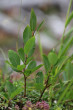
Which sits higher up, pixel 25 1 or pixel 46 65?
pixel 25 1

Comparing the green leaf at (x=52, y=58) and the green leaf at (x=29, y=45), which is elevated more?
the green leaf at (x=29, y=45)

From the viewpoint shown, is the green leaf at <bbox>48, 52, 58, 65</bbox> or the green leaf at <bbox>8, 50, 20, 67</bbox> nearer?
the green leaf at <bbox>48, 52, 58, 65</bbox>

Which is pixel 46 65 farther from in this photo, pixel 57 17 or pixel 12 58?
pixel 57 17

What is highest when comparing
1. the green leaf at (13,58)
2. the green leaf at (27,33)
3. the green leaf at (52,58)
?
the green leaf at (27,33)

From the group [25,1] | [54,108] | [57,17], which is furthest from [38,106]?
[25,1]

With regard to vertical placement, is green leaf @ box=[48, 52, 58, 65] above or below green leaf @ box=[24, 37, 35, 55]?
below

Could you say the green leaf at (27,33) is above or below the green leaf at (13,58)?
above

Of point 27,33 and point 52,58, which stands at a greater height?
point 27,33

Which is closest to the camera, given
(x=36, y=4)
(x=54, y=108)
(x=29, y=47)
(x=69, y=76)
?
(x=29, y=47)

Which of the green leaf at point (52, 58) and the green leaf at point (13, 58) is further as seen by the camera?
the green leaf at point (13, 58)

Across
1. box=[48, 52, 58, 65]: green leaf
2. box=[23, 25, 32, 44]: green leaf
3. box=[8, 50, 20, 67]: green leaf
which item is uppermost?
box=[23, 25, 32, 44]: green leaf

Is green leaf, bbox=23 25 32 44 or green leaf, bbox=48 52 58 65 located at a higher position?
green leaf, bbox=23 25 32 44
